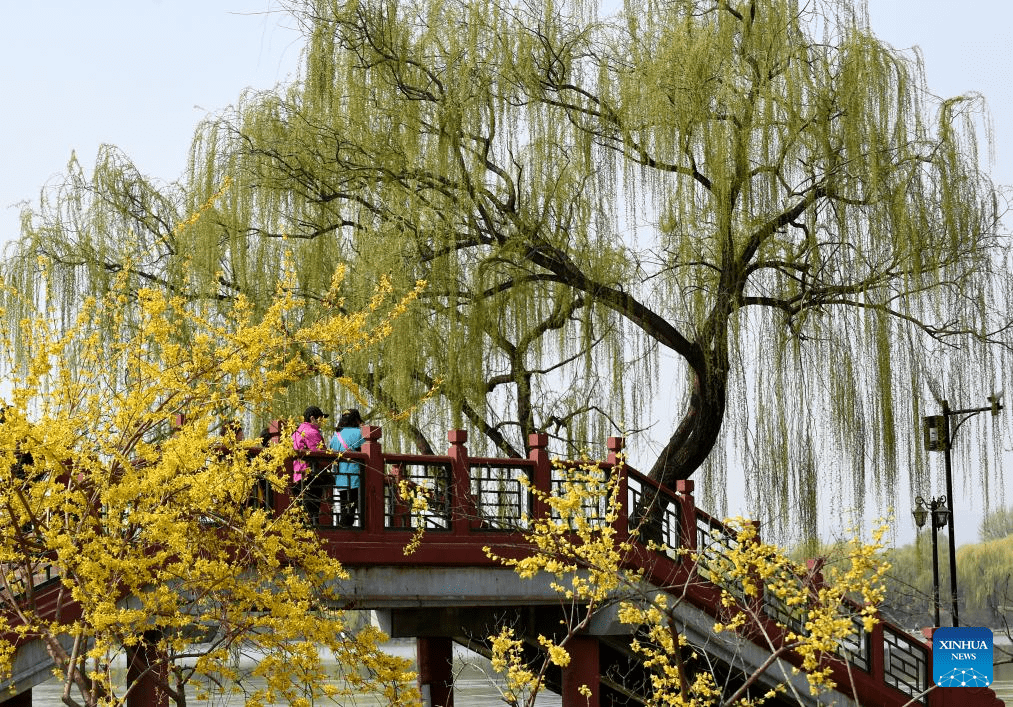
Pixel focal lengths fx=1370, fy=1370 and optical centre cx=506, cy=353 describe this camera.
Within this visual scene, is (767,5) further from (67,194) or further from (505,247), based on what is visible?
(67,194)

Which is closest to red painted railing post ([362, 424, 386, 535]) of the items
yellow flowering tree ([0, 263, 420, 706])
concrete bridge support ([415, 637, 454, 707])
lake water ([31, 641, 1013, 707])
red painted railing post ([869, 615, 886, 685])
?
yellow flowering tree ([0, 263, 420, 706])

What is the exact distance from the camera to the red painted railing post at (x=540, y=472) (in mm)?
11570

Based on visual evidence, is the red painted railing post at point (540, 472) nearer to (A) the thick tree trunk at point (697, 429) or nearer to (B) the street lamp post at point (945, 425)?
(A) the thick tree trunk at point (697, 429)

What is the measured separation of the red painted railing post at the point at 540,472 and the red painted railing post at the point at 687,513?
1.35 metres

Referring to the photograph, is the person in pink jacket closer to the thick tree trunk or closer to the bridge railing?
the bridge railing

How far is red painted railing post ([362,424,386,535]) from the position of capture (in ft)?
35.8

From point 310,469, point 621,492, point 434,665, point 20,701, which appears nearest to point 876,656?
point 621,492

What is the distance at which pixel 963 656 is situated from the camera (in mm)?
9438

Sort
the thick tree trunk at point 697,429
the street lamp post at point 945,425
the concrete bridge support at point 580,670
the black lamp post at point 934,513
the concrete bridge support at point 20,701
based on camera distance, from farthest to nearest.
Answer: the black lamp post at point 934,513 < the thick tree trunk at point 697,429 < the street lamp post at point 945,425 < the concrete bridge support at point 580,670 < the concrete bridge support at point 20,701

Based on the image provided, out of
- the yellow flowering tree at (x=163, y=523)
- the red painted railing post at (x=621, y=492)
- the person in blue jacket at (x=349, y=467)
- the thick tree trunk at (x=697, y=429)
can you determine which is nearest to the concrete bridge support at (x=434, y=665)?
the thick tree trunk at (x=697, y=429)

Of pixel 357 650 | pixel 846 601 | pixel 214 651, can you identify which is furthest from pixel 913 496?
pixel 214 651

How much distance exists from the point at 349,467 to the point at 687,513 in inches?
124

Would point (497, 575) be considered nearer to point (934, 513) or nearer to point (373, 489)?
point (373, 489)

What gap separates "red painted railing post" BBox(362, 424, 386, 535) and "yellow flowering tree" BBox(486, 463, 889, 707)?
3.10 ft
